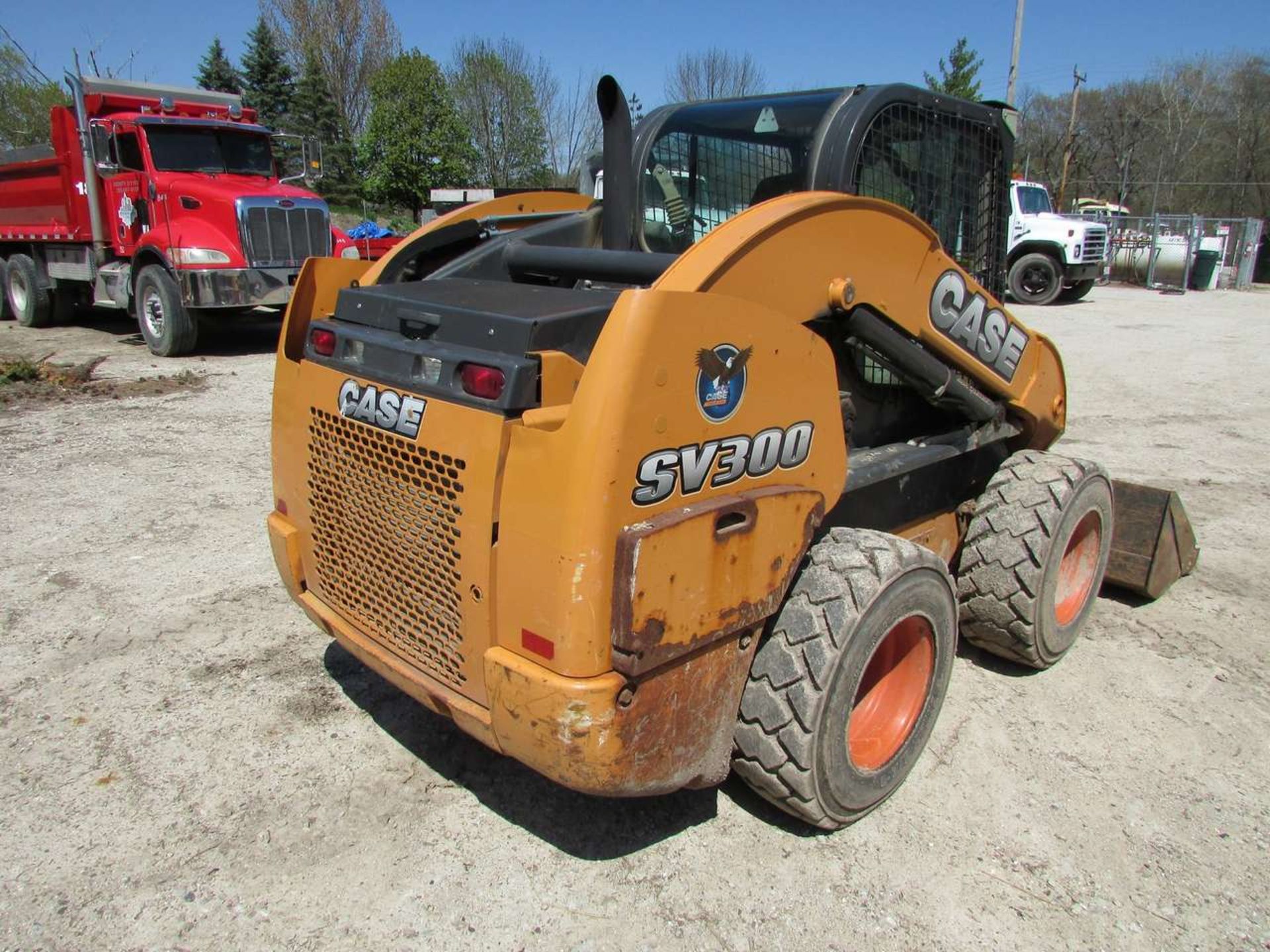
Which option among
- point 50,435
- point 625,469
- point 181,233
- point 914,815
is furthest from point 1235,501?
point 181,233

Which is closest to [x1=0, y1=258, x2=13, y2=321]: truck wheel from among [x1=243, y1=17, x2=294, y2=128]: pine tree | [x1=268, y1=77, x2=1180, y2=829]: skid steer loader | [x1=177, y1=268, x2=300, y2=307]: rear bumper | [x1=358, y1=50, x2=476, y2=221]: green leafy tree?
[x1=177, y1=268, x2=300, y2=307]: rear bumper

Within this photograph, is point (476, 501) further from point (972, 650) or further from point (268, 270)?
point (268, 270)

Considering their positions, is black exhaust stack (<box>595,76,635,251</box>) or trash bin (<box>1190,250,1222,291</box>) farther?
trash bin (<box>1190,250,1222,291</box>)

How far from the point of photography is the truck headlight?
10641 millimetres

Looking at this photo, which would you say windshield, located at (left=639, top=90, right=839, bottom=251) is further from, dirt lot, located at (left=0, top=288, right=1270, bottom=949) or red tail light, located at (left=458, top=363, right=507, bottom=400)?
dirt lot, located at (left=0, top=288, right=1270, bottom=949)

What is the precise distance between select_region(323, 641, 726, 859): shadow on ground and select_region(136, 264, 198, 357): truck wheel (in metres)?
9.13

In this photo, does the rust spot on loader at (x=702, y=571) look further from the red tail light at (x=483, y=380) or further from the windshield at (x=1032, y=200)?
the windshield at (x=1032, y=200)

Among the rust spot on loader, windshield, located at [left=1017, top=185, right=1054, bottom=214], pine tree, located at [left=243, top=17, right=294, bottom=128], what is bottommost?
the rust spot on loader

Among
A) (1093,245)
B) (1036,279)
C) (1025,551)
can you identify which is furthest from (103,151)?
(1093,245)

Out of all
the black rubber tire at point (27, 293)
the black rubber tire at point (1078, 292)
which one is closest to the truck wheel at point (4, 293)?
the black rubber tire at point (27, 293)

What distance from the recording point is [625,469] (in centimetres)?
210

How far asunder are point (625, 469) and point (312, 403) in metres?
1.23

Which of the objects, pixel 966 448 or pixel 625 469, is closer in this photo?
pixel 625 469

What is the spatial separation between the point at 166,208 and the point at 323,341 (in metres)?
9.87
